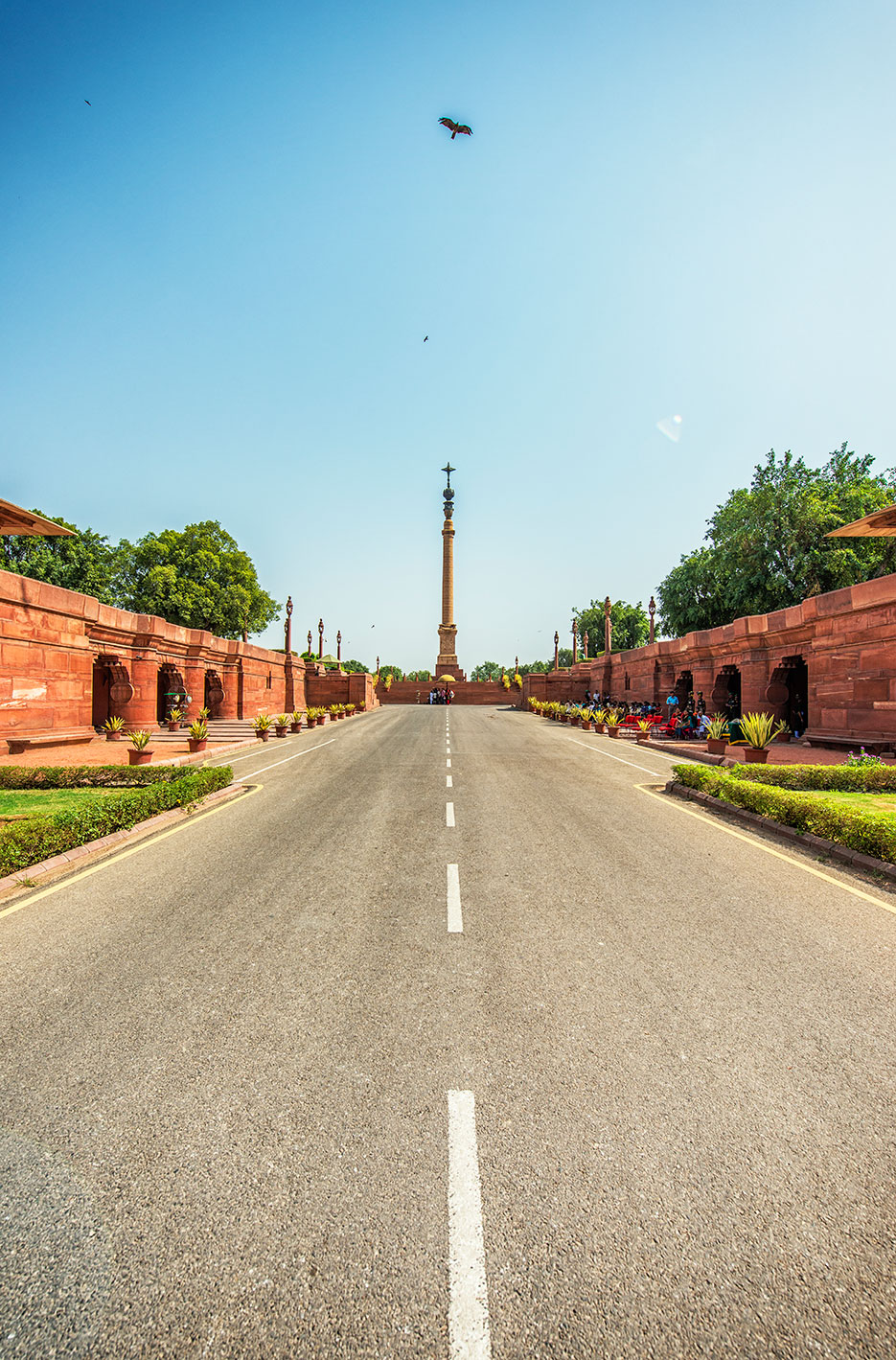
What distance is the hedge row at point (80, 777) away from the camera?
37.3 feet

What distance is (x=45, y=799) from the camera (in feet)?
32.7

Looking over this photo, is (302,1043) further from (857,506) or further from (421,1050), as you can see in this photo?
(857,506)

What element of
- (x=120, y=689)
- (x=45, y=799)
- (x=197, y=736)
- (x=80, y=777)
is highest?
(x=120, y=689)

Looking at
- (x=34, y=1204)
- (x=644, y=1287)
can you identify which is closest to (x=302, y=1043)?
(x=34, y=1204)

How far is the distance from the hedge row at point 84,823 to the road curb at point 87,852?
84 millimetres

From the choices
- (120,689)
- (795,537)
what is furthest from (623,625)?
(120,689)

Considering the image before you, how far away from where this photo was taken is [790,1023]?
3.86 meters

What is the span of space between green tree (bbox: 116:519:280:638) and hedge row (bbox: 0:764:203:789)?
32.2 m

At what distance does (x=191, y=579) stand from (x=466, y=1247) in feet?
158

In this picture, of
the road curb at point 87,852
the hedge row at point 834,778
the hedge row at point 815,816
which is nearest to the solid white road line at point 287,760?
the road curb at point 87,852

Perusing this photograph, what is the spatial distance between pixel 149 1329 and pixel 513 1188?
4.48ft

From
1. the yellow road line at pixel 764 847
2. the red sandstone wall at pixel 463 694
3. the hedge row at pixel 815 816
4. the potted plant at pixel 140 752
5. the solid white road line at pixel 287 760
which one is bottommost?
the yellow road line at pixel 764 847

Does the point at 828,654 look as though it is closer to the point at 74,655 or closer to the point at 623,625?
the point at 74,655

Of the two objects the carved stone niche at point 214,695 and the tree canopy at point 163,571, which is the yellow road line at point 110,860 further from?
the tree canopy at point 163,571
